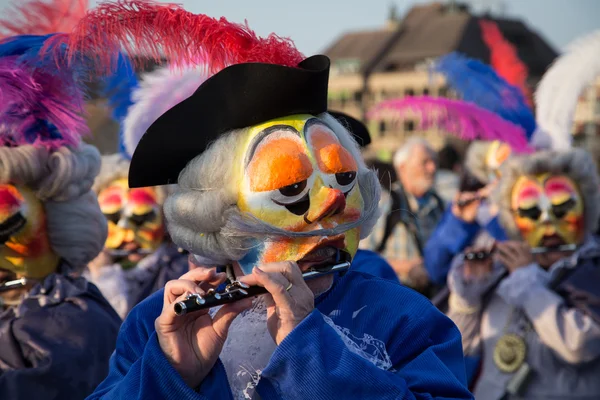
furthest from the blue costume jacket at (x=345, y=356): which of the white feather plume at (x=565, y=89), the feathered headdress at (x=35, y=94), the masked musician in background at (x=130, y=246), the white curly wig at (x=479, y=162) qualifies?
the white curly wig at (x=479, y=162)

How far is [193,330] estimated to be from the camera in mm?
2172

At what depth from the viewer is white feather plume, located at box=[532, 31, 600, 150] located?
5039mm

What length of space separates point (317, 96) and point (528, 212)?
2531mm

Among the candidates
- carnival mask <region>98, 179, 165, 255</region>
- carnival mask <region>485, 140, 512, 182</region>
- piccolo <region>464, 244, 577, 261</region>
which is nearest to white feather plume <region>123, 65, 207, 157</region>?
carnival mask <region>98, 179, 165, 255</region>

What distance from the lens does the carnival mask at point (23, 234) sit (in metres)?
3.20

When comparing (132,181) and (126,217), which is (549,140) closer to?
(126,217)

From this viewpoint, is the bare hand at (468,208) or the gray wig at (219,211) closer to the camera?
the gray wig at (219,211)

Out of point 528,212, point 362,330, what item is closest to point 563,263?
point 528,212

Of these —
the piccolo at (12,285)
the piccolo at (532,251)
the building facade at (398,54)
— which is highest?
the piccolo at (12,285)

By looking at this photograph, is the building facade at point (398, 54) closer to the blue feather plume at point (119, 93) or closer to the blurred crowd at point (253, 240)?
the blurred crowd at point (253, 240)

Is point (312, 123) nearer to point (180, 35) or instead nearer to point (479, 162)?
point (180, 35)

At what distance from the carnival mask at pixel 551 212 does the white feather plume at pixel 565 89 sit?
1.51 ft

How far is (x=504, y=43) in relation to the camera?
676 cm

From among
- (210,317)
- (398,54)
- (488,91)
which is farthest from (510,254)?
(398,54)
